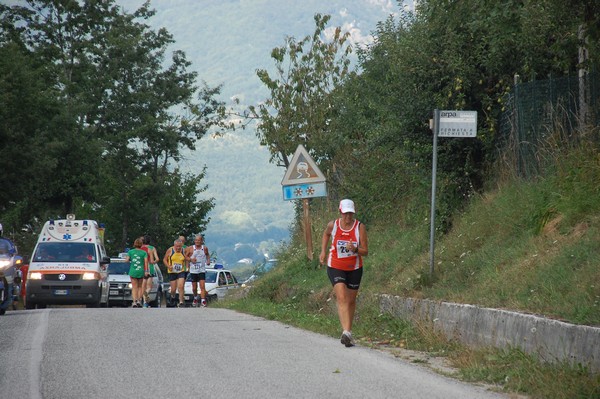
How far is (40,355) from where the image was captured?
445 inches

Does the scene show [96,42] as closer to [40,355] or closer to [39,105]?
[39,105]

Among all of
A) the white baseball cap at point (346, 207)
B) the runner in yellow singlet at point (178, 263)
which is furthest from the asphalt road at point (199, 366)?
the runner in yellow singlet at point (178, 263)

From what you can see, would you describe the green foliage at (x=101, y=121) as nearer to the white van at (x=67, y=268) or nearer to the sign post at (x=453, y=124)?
the white van at (x=67, y=268)

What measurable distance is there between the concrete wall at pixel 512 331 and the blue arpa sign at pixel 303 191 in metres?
7.45

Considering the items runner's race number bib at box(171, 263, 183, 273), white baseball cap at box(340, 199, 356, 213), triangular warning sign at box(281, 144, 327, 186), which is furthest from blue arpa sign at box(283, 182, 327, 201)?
white baseball cap at box(340, 199, 356, 213)

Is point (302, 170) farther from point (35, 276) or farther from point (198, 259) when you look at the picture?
point (35, 276)

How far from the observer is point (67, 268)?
2783 centimetres

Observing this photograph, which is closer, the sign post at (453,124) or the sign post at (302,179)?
the sign post at (453,124)

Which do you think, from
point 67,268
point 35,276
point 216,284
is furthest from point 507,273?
point 216,284

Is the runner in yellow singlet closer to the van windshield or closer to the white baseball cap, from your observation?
the van windshield

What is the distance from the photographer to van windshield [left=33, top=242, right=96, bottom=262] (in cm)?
2834

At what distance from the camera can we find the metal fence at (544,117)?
1598 centimetres

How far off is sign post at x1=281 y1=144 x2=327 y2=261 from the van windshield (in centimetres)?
845

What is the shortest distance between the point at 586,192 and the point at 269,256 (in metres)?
20.6
